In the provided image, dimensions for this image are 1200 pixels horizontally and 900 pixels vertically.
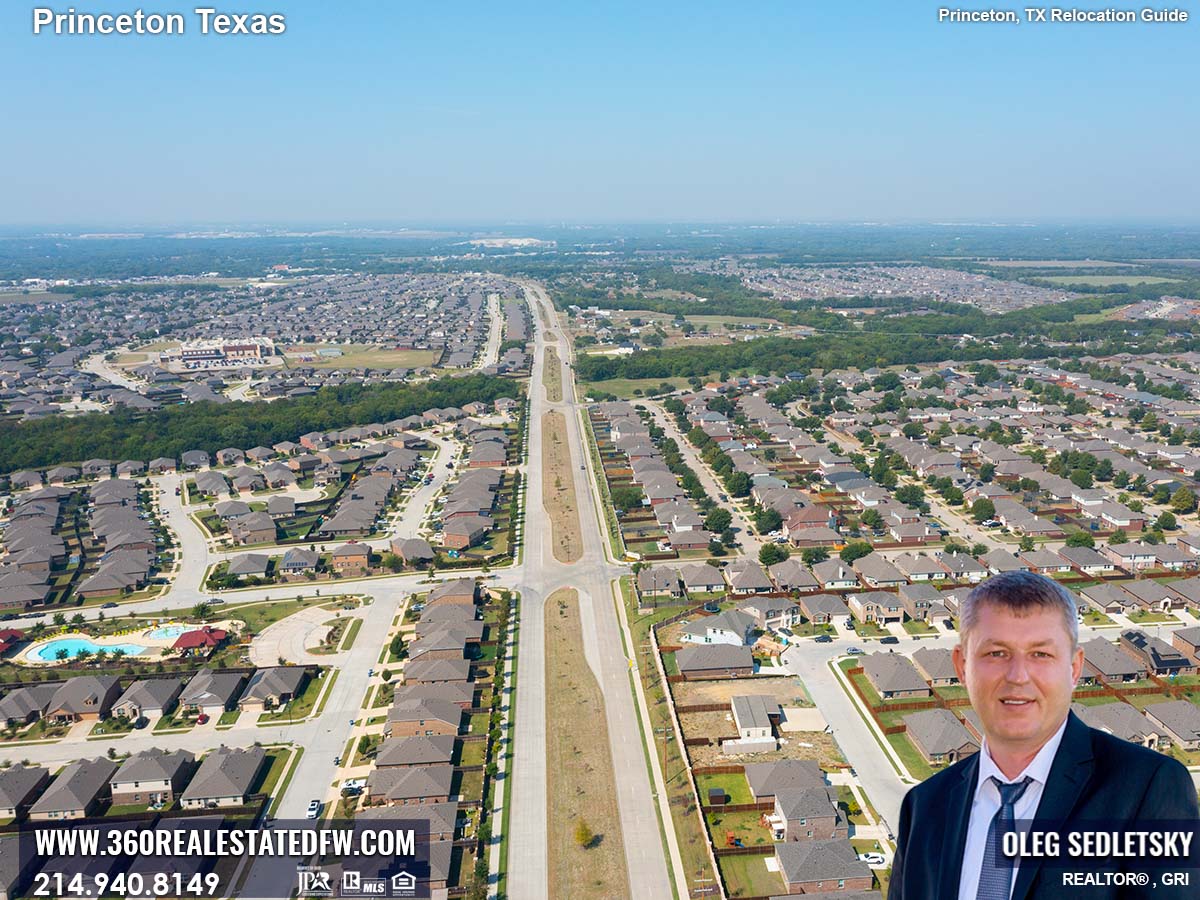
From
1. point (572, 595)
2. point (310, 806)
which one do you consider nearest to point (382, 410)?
point (572, 595)

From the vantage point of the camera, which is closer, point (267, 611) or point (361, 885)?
point (361, 885)

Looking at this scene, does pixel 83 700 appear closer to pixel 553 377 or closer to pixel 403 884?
pixel 403 884

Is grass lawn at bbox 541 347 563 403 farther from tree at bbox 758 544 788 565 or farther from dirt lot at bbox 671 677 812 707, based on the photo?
dirt lot at bbox 671 677 812 707

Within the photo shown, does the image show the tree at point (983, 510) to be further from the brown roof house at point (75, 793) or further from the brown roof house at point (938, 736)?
the brown roof house at point (75, 793)

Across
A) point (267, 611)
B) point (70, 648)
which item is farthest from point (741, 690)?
point (70, 648)

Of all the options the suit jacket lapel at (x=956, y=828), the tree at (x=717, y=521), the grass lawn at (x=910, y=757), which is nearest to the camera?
the suit jacket lapel at (x=956, y=828)

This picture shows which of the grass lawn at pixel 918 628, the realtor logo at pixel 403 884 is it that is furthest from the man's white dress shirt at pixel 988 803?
the grass lawn at pixel 918 628
